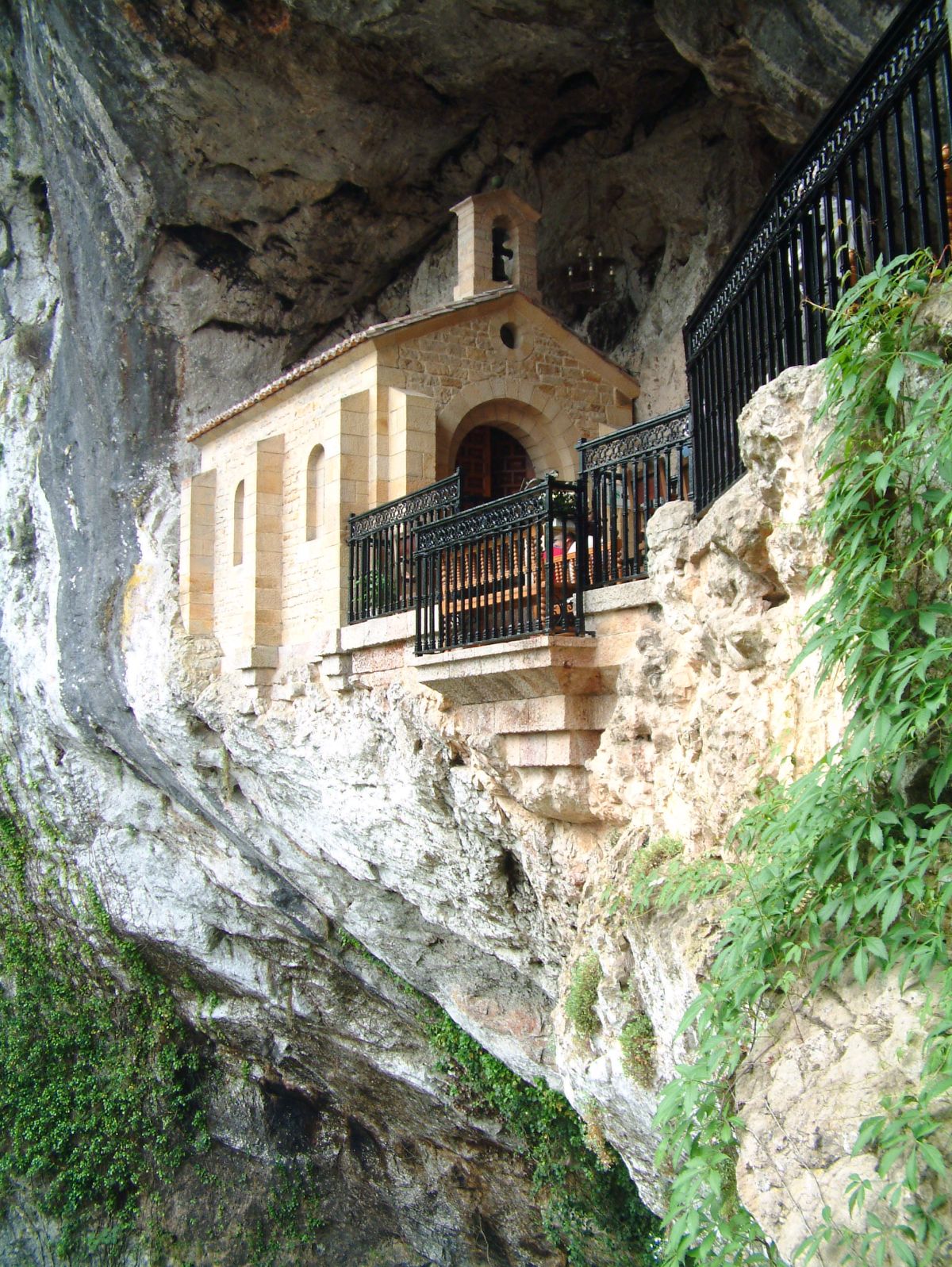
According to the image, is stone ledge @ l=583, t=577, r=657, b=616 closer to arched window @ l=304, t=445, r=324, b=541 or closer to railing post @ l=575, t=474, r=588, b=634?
railing post @ l=575, t=474, r=588, b=634

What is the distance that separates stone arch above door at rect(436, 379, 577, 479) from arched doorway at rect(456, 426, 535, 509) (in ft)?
0.56

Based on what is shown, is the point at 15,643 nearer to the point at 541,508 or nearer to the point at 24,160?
the point at 24,160

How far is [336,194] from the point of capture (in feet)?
52.5

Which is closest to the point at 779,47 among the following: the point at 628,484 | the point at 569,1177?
the point at 628,484

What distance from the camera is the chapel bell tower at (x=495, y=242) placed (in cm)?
1334

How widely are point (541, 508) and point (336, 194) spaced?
925 centimetres

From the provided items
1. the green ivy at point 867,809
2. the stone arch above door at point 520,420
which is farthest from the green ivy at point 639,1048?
the stone arch above door at point 520,420

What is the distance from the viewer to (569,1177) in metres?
12.3

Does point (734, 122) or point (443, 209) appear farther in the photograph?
point (443, 209)

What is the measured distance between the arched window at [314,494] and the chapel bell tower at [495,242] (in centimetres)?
253

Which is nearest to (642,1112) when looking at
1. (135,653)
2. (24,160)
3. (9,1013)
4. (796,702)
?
(796,702)

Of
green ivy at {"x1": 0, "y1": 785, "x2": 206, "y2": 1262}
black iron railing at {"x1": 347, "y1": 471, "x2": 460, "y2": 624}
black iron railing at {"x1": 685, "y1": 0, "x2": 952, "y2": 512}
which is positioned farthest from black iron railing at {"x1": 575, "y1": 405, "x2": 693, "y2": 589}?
green ivy at {"x1": 0, "y1": 785, "x2": 206, "y2": 1262}

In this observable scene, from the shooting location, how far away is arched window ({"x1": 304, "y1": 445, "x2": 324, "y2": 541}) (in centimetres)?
1261

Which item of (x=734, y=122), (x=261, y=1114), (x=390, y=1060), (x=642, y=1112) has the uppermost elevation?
(x=734, y=122)
